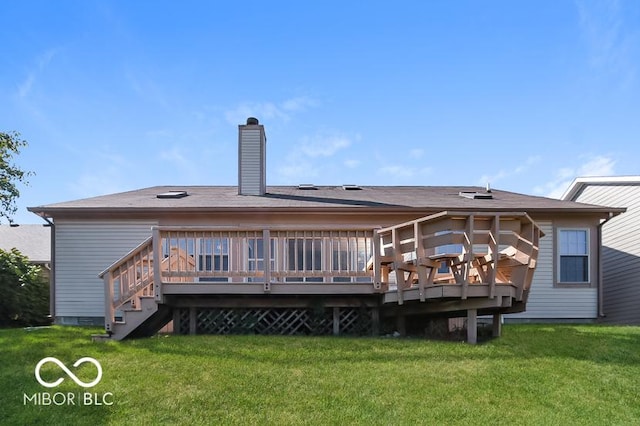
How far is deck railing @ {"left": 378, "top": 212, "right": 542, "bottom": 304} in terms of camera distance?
6645 mm

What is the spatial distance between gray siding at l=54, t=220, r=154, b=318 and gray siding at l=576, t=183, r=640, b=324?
12.2m

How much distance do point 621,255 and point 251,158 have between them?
10.4 metres

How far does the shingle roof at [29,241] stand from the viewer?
57.4 feet

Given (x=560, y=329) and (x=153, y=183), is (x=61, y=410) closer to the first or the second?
(x=560, y=329)

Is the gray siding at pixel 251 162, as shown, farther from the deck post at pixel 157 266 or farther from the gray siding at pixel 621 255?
the gray siding at pixel 621 255

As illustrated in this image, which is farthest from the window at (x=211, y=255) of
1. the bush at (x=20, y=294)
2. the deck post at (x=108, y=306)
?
the bush at (x=20, y=294)

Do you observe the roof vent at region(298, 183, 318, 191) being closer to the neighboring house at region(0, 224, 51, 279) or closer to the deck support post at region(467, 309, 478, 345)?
the deck support post at region(467, 309, 478, 345)

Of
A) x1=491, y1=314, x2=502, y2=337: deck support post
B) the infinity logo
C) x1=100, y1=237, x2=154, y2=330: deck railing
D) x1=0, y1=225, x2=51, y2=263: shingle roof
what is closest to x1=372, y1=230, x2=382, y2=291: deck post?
x1=491, y1=314, x2=502, y2=337: deck support post

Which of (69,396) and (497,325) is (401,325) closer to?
(497,325)

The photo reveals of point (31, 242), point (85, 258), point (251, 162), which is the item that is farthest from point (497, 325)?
point (31, 242)

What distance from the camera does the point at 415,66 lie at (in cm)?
1167

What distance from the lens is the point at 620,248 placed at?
13.8 metres

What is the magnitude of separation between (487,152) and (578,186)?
487cm

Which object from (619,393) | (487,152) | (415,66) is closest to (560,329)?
(619,393)
